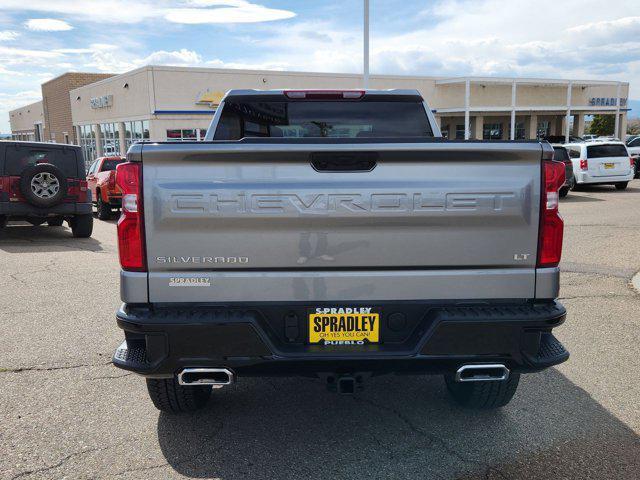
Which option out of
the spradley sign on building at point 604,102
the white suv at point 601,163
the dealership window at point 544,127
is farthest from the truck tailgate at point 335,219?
the spradley sign on building at point 604,102

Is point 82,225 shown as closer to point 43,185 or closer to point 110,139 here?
point 43,185

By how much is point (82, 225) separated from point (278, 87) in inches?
863

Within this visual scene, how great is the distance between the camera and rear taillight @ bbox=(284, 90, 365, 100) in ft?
14.3

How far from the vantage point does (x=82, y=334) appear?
226 inches

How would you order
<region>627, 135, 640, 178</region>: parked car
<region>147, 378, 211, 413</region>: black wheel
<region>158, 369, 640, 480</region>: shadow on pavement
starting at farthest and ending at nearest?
1. <region>627, 135, 640, 178</region>: parked car
2. <region>147, 378, 211, 413</region>: black wheel
3. <region>158, 369, 640, 480</region>: shadow on pavement

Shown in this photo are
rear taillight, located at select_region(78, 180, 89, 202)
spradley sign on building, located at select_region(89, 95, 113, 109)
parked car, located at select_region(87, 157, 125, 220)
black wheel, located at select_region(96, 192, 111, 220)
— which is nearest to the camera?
rear taillight, located at select_region(78, 180, 89, 202)

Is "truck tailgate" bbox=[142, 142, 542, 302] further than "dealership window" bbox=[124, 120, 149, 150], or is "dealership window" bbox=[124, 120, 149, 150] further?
"dealership window" bbox=[124, 120, 149, 150]

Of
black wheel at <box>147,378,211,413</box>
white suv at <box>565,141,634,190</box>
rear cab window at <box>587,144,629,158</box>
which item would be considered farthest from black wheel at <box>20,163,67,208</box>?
rear cab window at <box>587,144,629,158</box>

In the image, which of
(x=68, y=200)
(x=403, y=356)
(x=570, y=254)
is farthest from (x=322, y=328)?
(x=68, y=200)

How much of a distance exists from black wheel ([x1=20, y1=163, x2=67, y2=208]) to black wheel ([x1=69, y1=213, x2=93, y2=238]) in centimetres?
70

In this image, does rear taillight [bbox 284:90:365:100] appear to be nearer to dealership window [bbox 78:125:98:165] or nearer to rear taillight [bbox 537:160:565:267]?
rear taillight [bbox 537:160:565:267]

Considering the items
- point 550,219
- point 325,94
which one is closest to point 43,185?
point 325,94

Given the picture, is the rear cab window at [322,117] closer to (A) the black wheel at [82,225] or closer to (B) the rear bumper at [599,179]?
(A) the black wheel at [82,225]

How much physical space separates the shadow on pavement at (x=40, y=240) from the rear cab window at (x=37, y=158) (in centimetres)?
146
